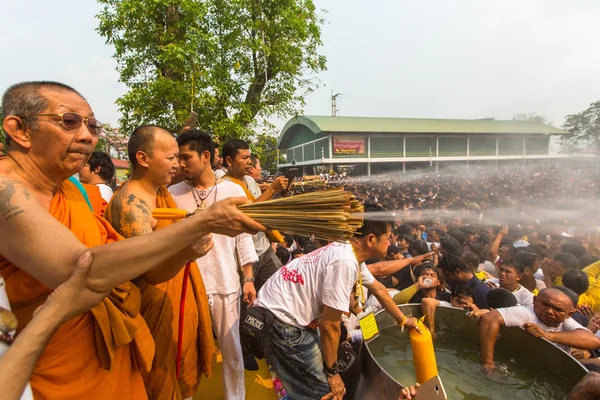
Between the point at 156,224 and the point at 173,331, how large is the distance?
80 cm

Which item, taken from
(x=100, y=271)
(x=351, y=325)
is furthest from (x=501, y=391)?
(x=100, y=271)

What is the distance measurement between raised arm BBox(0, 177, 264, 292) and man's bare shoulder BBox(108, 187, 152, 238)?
79 centimetres

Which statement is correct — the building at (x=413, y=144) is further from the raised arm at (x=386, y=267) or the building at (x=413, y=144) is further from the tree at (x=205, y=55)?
the raised arm at (x=386, y=267)

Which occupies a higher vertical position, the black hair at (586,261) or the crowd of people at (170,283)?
the crowd of people at (170,283)

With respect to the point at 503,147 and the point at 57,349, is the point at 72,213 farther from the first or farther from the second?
the point at 503,147

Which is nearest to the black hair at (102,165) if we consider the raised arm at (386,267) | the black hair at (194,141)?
the black hair at (194,141)

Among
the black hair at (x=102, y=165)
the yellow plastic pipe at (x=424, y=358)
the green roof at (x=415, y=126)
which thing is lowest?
the yellow plastic pipe at (x=424, y=358)

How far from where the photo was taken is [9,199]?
1221 millimetres

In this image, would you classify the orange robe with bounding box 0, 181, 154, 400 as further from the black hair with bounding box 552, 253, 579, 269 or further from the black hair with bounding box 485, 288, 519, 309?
the black hair with bounding box 552, 253, 579, 269

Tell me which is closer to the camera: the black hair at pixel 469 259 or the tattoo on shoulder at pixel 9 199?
the tattoo on shoulder at pixel 9 199

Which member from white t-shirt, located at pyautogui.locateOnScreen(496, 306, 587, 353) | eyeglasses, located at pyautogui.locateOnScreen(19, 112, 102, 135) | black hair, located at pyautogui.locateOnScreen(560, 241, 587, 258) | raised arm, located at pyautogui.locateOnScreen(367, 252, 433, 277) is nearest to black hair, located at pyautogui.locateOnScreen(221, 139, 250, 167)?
raised arm, located at pyautogui.locateOnScreen(367, 252, 433, 277)

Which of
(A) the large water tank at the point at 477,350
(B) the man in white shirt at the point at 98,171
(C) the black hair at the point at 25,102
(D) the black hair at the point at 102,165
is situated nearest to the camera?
(C) the black hair at the point at 25,102

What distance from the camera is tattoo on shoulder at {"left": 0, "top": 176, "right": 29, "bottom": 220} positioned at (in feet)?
3.94

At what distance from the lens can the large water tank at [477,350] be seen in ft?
7.92
